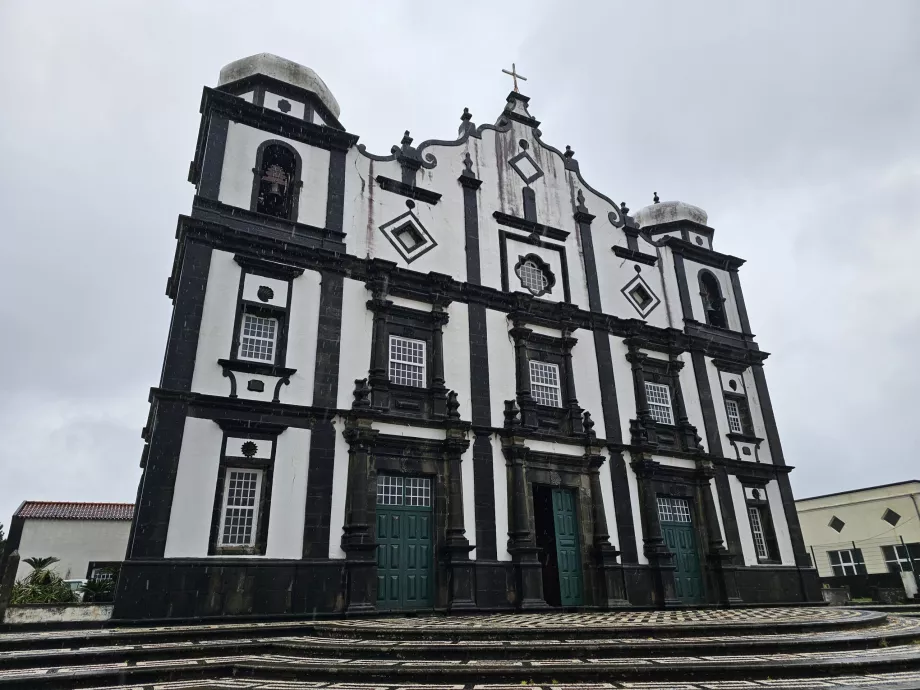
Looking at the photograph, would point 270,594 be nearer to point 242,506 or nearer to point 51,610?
point 242,506

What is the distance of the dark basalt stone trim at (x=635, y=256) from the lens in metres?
20.6

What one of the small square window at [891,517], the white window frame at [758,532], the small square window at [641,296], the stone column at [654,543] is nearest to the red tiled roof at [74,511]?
the stone column at [654,543]

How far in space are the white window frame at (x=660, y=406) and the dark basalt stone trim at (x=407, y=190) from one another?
351 inches

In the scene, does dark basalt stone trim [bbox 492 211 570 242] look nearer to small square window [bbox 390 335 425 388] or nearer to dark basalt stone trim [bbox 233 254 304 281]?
small square window [bbox 390 335 425 388]

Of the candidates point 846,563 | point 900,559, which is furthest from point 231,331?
point 846,563

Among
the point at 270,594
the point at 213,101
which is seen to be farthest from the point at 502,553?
the point at 213,101

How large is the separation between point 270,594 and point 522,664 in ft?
20.9

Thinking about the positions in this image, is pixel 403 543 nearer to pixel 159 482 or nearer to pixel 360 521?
pixel 360 521

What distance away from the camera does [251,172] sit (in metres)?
14.7

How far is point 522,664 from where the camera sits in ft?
23.5

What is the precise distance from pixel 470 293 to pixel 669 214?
35.2 feet

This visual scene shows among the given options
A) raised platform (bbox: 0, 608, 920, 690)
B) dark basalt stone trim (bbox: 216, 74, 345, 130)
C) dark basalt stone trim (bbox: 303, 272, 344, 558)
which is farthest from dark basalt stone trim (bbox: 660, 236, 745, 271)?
raised platform (bbox: 0, 608, 920, 690)

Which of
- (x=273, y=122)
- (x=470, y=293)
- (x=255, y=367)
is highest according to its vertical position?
(x=273, y=122)

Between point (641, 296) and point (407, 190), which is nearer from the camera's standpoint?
point (407, 190)
